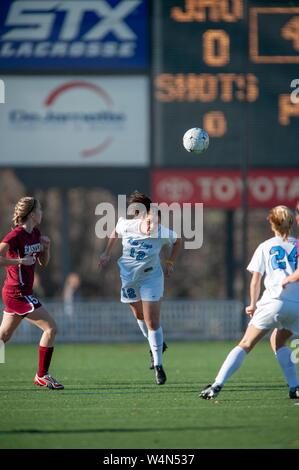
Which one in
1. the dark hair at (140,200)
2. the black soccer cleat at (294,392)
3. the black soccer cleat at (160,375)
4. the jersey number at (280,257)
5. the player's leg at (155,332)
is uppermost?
the dark hair at (140,200)

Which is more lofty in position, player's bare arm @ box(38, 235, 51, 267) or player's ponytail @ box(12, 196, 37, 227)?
player's ponytail @ box(12, 196, 37, 227)

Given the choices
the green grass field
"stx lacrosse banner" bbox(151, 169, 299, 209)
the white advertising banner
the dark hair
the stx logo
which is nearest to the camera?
the green grass field

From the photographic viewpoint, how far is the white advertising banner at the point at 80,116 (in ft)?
69.1

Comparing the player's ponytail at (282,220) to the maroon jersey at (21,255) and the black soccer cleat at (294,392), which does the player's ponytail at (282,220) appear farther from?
the maroon jersey at (21,255)

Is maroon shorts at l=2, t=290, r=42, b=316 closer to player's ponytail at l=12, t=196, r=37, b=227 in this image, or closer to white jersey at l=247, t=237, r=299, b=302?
player's ponytail at l=12, t=196, r=37, b=227

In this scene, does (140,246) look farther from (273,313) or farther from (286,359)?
(273,313)

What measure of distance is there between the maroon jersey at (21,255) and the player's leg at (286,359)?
2.69 m

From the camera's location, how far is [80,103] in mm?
21109

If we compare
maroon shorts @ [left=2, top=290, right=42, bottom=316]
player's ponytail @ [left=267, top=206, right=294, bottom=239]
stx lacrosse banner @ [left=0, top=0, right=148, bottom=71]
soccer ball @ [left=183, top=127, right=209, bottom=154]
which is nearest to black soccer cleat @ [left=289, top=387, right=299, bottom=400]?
player's ponytail @ [left=267, top=206, right=294, bottom=239]

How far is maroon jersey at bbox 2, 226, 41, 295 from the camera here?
1118 centimetres

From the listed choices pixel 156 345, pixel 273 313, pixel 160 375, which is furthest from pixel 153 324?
pixel 273 313

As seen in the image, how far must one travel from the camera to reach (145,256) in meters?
12.4

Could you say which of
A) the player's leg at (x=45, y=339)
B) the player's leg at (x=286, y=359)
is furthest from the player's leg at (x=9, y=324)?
the player's leg at (x=286, y=359)
